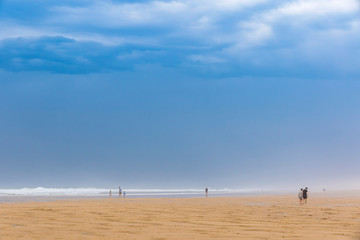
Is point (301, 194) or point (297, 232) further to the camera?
point (301, 194)

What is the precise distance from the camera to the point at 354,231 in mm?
13523

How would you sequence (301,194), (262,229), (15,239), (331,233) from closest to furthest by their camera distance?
(15,239)
(331,233)
(262,229)
(301,194)

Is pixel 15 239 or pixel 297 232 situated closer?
pixel 15 239

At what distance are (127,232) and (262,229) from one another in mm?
4543

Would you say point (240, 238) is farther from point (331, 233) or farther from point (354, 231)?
point (354, 231)

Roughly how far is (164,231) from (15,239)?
456cm

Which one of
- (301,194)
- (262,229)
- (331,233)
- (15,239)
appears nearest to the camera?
(15,239)

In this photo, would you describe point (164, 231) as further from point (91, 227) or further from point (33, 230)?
point (33, 230)

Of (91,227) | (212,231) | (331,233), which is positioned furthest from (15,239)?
(331,233)

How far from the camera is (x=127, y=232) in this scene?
13.2 m

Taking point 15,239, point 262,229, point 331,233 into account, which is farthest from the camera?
point 262,229

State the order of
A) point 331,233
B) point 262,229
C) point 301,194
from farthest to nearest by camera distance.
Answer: point 301,194 → point 262,229 → point 331,233

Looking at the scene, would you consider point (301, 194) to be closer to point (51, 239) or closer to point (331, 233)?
point (331, 233)

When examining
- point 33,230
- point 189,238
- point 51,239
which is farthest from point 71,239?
point 189,238
